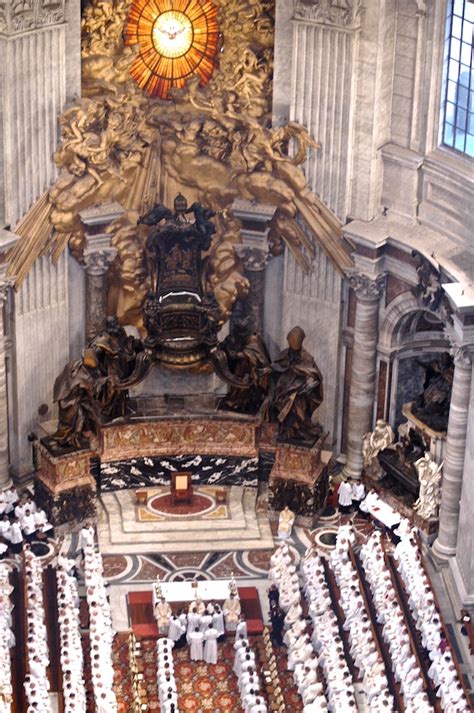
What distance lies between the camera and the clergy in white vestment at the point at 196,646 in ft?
128

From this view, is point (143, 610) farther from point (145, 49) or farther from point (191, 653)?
point (145, 49)

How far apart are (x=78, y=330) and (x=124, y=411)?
8.11ft

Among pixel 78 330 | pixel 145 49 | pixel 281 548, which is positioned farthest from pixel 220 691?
pixel 145 49

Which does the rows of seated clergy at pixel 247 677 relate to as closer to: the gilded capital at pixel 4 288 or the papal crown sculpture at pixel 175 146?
the gilded capital at pixel 4 288

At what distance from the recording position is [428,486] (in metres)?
42.6

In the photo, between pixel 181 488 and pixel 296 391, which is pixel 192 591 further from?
pixel 296 391

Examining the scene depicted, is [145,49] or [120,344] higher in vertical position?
[145,49]

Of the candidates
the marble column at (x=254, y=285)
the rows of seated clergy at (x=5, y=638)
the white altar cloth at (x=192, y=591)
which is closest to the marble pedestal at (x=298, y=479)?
the marble column at (x=254, y=285)

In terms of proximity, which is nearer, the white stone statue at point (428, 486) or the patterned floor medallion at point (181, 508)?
the white stone statue at point (428, 486)

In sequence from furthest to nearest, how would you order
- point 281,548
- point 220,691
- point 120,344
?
1. point 120,344
2. point 281,548
3. point 220,691

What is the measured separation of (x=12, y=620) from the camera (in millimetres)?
39594

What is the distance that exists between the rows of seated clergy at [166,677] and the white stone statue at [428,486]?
7.22 meters

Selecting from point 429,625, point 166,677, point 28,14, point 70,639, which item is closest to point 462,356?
point 429,625

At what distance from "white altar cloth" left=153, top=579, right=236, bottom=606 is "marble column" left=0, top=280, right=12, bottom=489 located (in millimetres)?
5237
